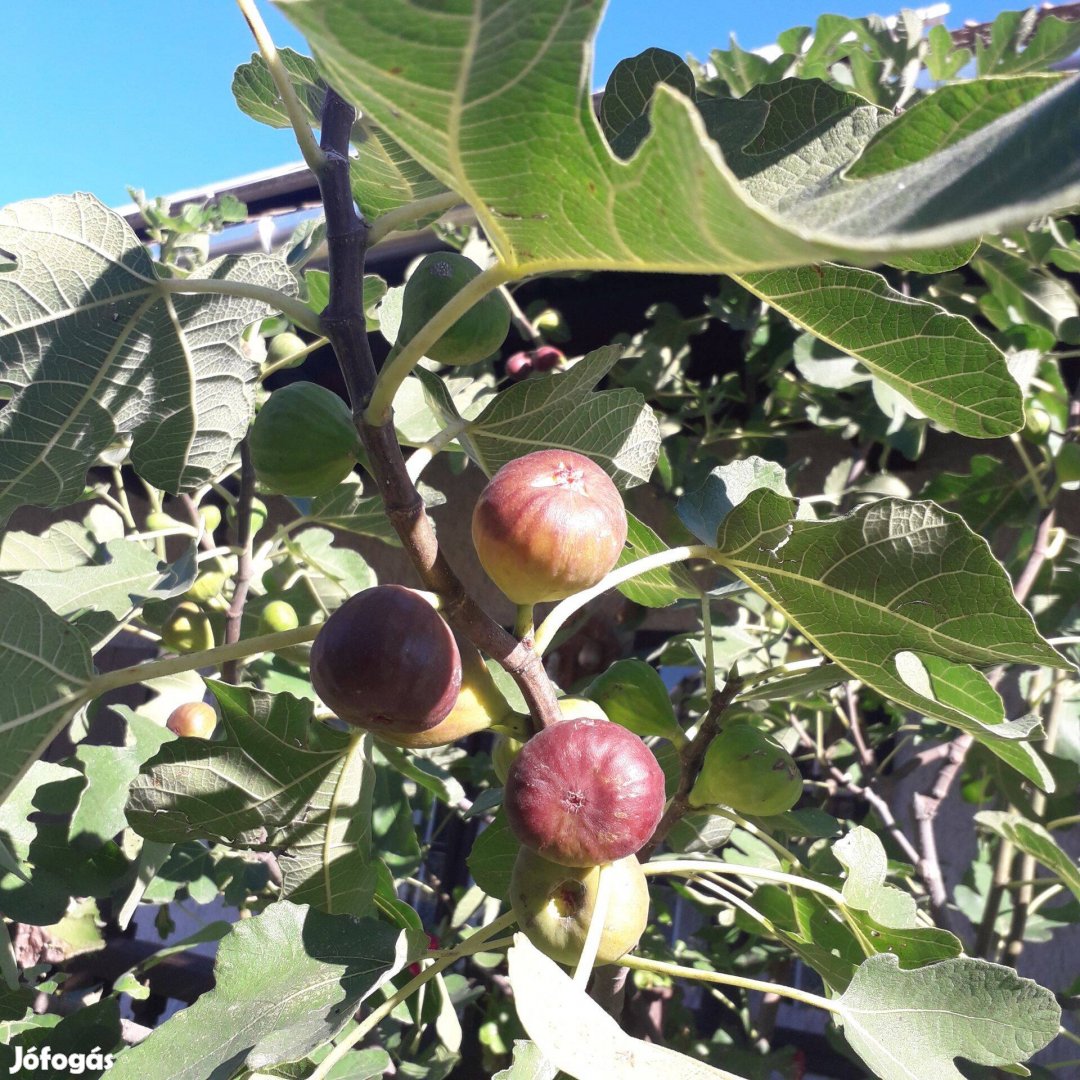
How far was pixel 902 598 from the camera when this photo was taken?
884 millimetres

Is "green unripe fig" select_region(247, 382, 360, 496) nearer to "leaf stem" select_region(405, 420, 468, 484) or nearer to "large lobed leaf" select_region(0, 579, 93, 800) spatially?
"leaf stem" select_region(405, 420, 468, 484)

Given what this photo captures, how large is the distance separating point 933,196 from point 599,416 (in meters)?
0.65

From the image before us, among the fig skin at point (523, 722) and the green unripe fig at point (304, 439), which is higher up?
the green unripe fig at point (304, 439)

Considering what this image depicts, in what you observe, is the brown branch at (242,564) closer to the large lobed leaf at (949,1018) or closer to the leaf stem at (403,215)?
the leaf stem at (403,215)

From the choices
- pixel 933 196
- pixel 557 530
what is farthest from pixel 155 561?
pixel 933 196

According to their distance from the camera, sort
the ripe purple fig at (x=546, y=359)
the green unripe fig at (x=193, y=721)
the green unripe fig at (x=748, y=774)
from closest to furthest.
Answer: the green unripe fig at (x=748, y=774)
the green unripe fig at (x=193, y=721)
the ripe purple fig at (x=546, y=359)

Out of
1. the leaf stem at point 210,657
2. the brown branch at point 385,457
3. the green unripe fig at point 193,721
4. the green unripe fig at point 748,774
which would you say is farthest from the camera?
the green unripe fig at point 193,721

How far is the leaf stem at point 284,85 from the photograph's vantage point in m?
0.79

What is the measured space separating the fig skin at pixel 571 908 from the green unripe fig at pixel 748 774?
25 cm

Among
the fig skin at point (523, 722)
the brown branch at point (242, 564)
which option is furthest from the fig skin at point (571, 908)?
the brown branch at point (242, 564)

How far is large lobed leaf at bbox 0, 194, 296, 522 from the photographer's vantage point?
874 mm

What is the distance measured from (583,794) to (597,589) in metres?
0.25

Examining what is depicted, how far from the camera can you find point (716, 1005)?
2.48 m

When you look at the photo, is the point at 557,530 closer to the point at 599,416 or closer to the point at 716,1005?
the point at 599,416
